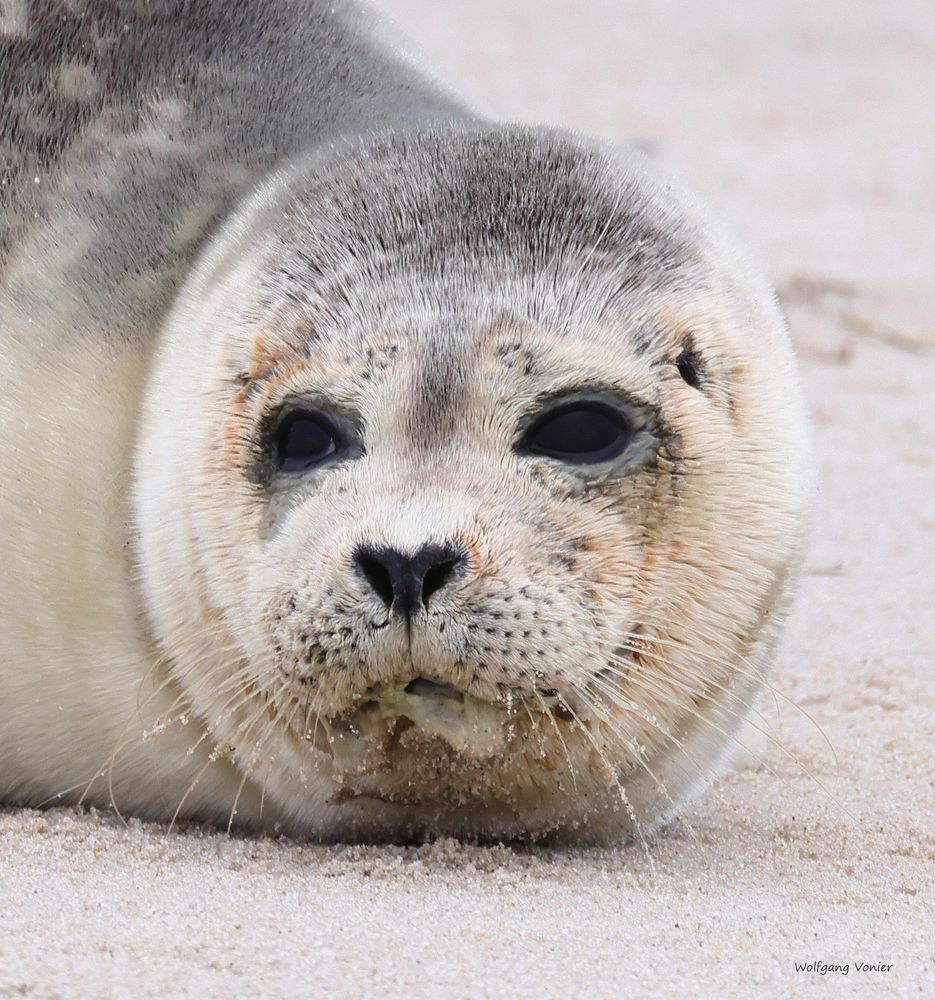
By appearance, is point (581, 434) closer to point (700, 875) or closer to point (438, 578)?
point (438, 578)

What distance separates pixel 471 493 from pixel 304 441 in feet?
1.20

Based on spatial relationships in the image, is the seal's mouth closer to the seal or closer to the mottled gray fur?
the seal

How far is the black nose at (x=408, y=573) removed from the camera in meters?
2.69

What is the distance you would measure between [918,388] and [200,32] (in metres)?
3.93

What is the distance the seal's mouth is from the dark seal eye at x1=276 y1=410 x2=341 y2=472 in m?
0.44

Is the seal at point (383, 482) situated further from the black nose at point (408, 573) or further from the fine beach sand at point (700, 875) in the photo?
the fine beach sand at point (700, 875)

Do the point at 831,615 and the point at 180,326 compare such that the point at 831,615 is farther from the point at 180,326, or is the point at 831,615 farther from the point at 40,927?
the point at 40,927

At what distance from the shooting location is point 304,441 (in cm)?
310

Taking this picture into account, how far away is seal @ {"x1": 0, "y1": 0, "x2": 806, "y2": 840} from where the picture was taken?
9.43 ft

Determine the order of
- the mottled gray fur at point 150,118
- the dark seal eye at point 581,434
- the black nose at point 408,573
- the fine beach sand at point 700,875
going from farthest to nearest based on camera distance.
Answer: the mottled gray fur at point 150,118 → the dark seal eye at point 581,434 → the black nose at point 408,573 → the fine beach sand at point 700,875

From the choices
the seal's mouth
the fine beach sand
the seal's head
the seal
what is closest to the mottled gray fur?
the seal

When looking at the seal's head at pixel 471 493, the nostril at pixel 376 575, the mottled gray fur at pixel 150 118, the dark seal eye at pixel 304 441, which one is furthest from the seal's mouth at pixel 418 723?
the mottled gray fur at pixel 150 118

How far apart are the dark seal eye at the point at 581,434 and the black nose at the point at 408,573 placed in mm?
377

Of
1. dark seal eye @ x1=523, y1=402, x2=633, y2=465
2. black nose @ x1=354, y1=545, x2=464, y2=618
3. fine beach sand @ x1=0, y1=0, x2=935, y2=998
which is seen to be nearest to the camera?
fine beach sand @ x1=0, y1=0, x2=935, y2=998
